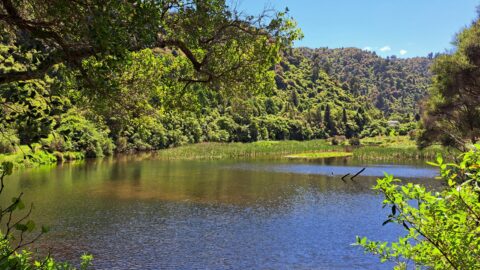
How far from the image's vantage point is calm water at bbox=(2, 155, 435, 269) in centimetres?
2053

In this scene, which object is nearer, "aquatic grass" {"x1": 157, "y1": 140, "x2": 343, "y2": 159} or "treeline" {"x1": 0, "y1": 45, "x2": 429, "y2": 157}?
"treeline" {"x1": 0, "y1": 45, "x2": 429, "y2": 157}

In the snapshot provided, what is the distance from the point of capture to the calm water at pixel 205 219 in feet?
67.4

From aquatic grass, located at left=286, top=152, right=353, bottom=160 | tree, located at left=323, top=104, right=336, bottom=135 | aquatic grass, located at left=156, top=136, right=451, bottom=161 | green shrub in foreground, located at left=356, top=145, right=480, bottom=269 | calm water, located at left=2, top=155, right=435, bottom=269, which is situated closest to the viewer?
green shrub in foreground, located at left=356, top=145, right=480, bottom=269

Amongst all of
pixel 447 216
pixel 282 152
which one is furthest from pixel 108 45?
pixel 282 152

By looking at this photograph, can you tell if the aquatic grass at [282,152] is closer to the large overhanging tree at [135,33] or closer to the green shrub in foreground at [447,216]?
the large overhanging tree at [135,33]

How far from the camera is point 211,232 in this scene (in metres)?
25.2

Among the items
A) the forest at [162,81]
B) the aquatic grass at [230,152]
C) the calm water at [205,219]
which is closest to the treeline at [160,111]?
the forest at [162,81]

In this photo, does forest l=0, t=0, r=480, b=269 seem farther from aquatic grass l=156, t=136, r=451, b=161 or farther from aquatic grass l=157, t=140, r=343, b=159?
aquatic grass l=157, t=140, r=343, b=159

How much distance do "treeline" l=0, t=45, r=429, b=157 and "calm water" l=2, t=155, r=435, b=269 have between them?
5.98 metres

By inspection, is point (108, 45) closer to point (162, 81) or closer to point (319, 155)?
point (162, 81)

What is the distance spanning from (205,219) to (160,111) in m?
17.9

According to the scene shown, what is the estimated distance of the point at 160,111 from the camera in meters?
11.7

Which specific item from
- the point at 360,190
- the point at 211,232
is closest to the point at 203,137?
the point at 360,190

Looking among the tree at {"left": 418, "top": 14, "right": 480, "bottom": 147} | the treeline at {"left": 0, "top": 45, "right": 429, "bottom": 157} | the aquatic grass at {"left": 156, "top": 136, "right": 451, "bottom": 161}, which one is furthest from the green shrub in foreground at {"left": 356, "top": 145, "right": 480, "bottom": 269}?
the aquatic grass at {"left": 156, "top": 136, "right": 451, "bottom": 161}
